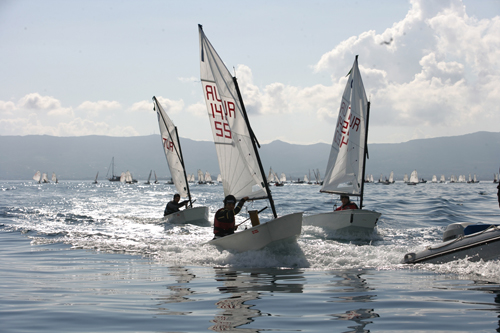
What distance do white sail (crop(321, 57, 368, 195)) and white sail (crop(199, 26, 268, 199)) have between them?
7352 millimetres

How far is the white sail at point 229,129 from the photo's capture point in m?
12.0

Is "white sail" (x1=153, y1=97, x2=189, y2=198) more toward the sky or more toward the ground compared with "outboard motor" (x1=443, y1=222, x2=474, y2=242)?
more toward the sky

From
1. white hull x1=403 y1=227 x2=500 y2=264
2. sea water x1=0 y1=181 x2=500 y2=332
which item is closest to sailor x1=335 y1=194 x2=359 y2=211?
sea water x1=0 y1=181 x2=500 y2=332

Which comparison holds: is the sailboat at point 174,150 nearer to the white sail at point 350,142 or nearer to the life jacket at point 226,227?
the white sail at point 350,142

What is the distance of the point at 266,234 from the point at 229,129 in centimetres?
340

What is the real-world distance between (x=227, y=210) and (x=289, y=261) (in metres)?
2.30

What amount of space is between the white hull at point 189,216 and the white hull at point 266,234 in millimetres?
10923

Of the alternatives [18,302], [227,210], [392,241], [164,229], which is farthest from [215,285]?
[164,229]

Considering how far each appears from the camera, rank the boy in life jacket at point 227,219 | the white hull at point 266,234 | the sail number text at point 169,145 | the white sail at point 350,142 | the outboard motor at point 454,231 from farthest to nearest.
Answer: the sail number text at point 169,145, the white sail at point 350,142, the boy in life jacket at point 227,219, the outboard motor at point 454,231, the white hull at point 266,234

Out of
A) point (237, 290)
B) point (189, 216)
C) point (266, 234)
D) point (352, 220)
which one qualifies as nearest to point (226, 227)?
point (266, 234)

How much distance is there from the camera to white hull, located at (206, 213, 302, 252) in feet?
34.4

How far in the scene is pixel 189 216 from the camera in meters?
21.6

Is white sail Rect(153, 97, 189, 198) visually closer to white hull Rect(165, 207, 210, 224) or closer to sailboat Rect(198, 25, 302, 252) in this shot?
white hull Rect(165, 207, 210, 224)

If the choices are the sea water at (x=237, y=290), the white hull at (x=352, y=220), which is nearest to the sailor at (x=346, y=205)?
the white hull at (x=352, y=220)
